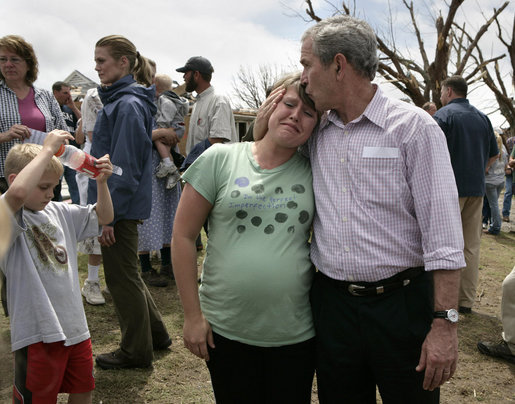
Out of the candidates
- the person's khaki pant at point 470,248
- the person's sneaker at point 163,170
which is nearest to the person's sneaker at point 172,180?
the person's sneaker at point 163,170

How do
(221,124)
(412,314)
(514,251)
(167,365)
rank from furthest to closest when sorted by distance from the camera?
(514,251) < (221,124) < (167,365) < (412,314)

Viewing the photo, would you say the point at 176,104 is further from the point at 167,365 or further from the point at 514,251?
the point at 514,251

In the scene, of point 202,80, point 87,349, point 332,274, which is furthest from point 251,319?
point 202,80

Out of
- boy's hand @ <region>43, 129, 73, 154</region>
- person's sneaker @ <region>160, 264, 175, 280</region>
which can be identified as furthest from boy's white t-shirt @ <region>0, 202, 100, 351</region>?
person's sneaker @ <region>160, 264, 175, 280</region>

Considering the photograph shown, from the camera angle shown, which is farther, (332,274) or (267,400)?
(267,400)

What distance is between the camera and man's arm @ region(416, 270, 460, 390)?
155 centimetres

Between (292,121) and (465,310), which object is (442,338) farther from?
(465,310)

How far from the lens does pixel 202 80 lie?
16.3 feet

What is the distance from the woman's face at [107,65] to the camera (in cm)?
299

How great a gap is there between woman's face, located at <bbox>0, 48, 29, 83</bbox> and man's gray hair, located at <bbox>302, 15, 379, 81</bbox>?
2.96 metres

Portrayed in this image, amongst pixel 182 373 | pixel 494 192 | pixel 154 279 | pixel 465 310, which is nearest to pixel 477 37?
pixel 494 192

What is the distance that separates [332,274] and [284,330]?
30 centimetres

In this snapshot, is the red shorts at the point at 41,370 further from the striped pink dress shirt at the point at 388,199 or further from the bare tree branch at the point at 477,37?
the bare tree branch at the point at 477,37

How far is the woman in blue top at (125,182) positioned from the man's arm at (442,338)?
2035 millimetres
